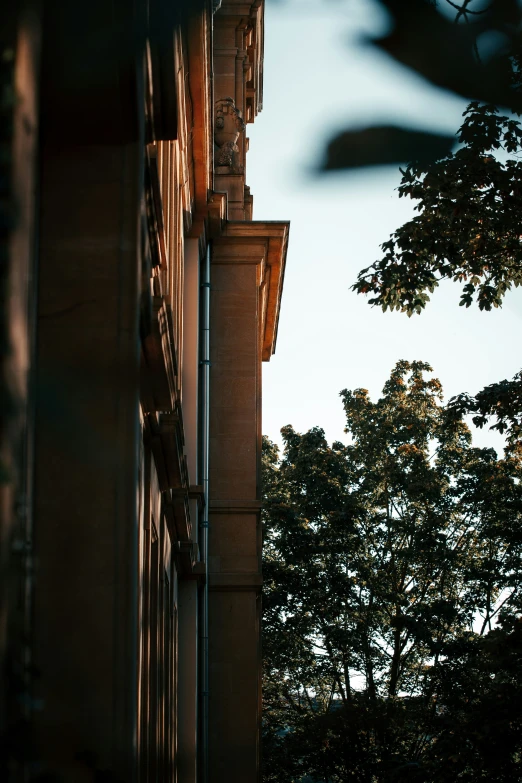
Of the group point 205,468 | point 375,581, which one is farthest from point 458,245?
point 375,581

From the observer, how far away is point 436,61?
3.35 feet

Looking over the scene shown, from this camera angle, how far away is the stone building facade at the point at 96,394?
1.60 metres

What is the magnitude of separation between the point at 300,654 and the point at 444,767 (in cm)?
1520

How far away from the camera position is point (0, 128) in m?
1.94

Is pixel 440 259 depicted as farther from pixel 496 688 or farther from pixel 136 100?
pixel 136 100

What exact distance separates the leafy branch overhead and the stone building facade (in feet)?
0.58

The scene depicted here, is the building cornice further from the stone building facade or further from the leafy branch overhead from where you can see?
Answer: the leafy branch overhead

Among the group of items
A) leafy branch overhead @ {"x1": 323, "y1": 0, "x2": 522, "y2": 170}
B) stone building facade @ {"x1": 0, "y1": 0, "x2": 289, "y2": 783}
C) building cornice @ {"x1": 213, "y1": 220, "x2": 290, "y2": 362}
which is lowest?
A: leafy branch overhead @ {"x1": 323, "y1": 0, "x2": 522, "y2": 170}

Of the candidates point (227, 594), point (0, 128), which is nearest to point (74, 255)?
point (0, 128)

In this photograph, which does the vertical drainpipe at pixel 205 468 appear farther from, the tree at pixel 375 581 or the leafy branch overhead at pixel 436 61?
the leafy branch overhead at pixel 436 61

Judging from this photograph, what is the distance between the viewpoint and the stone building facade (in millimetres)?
1599

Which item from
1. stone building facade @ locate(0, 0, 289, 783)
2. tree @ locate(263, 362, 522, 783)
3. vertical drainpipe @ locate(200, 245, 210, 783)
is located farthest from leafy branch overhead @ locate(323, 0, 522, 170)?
tree @ locate(263, 362, 522, 783)

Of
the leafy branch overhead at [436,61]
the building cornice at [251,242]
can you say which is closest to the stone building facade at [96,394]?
the leafy branch overhead at [436,61]

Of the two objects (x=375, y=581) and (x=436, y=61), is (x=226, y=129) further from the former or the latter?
(x=436, y=61)
